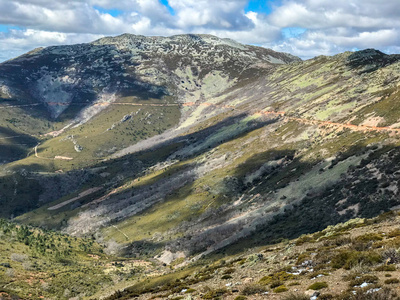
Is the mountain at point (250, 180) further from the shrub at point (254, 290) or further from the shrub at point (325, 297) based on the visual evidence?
the shrub at point (325, 297)

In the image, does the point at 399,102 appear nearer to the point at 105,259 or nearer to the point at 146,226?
the point at 146,226

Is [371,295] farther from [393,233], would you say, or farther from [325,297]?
[393,233]

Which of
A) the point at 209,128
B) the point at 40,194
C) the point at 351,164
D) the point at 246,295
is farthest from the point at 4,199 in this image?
the point at 246,295

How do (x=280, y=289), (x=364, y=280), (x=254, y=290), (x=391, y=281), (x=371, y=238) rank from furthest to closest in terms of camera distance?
(x=371, y=238) < (x=254, y=290) < (x=280, y=289) < (x=364, y=280) < (x=391, y=281)

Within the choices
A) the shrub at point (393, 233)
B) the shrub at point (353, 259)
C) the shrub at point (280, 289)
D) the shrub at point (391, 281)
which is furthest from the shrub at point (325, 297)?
the shrub at point (393, 233)

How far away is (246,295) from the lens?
81.5 feet

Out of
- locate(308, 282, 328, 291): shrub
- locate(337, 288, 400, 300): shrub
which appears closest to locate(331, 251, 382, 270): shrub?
locate(308, 282, 328, 291): shrub

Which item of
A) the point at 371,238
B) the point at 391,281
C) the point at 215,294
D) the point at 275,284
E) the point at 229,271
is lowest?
the point at 229,271

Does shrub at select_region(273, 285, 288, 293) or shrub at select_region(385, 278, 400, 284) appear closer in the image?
shrub at select_region(385, 278, 400, 284)

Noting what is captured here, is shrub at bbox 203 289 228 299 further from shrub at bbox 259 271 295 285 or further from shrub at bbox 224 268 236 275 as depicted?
shrub at bbox 224 268 236 275

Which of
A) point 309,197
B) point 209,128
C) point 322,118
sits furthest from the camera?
point 209,128

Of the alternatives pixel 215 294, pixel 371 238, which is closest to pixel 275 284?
pixel 215 294

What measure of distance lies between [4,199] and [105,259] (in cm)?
10909

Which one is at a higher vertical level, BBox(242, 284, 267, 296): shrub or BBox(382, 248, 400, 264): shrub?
BBox(382, 248, 400, 264): shrub
